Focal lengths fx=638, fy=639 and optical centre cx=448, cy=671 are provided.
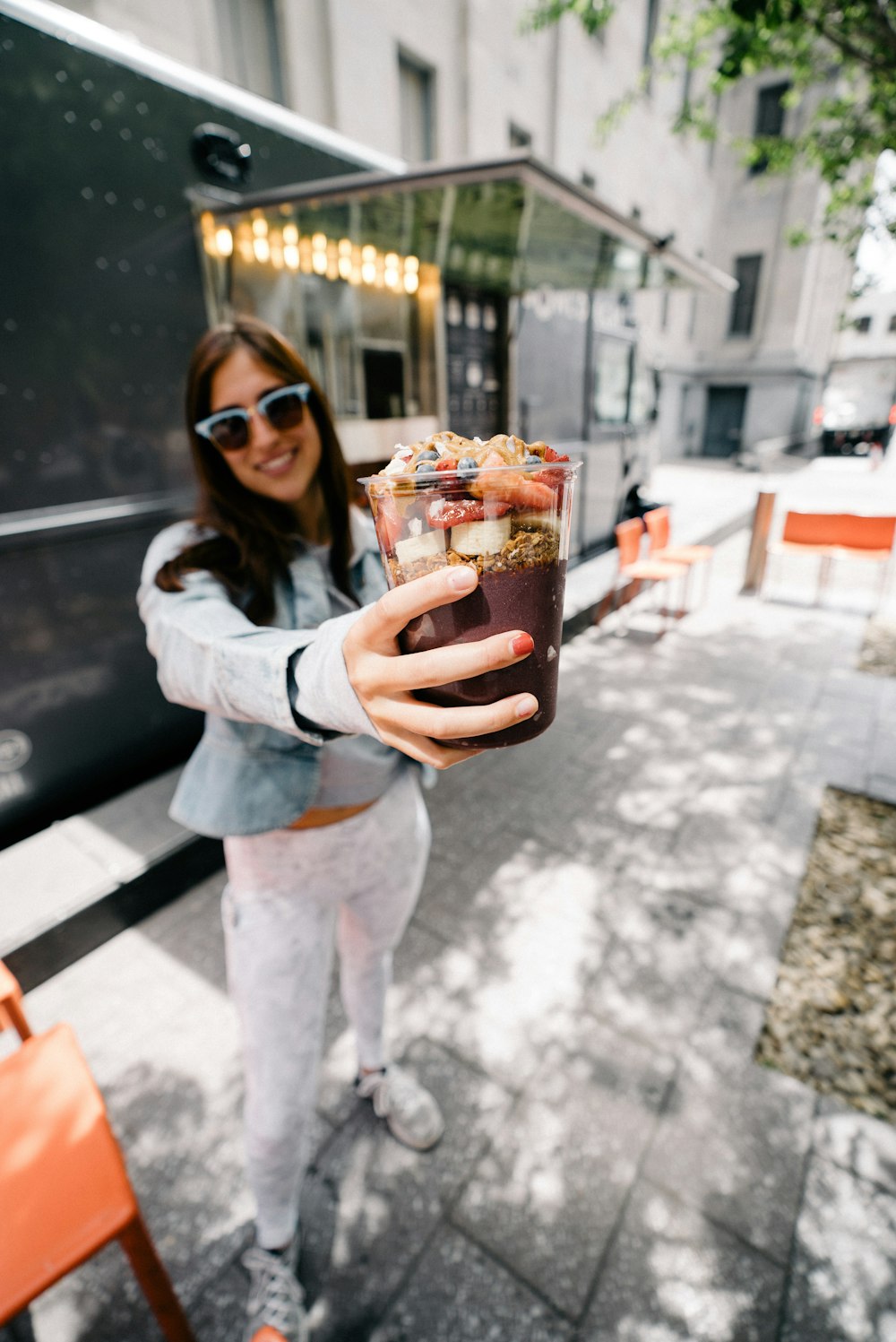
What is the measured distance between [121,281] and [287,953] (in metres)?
4.29

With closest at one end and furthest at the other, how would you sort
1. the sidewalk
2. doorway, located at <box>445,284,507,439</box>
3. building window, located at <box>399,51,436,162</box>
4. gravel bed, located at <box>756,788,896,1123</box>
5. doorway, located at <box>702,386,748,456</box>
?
the sidewalk
gravel bed, located at <box>756,788,896,1123</box>
doorway, located at <box>445,284,507,439</box>
building window, located at <box>399,51,436,162</box>
doorway, located at <box>702,386,748,456</box>

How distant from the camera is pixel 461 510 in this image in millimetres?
843

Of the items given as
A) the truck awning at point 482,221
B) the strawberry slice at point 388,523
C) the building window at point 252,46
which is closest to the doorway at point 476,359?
the truck awning at point 482,221

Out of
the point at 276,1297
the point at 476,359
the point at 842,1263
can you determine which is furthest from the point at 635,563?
the point at 276,1297

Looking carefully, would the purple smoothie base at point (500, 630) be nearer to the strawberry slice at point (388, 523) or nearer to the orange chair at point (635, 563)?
the strawberry slice at point (388, 523)

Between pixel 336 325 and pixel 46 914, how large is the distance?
5.37 m

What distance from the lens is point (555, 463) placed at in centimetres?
88

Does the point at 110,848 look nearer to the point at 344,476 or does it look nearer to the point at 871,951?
the point at 344,476

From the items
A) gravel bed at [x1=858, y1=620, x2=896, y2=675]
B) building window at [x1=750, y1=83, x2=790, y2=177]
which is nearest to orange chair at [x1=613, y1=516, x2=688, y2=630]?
gravel bed at [x1=858, y1=620, x2=896, y2=675]

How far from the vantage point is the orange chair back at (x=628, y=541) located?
22.5 feet

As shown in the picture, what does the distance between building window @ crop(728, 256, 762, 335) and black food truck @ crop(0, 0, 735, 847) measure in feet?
88.6

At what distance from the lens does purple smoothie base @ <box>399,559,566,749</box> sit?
0.88 meters

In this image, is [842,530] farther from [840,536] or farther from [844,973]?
[844,973]

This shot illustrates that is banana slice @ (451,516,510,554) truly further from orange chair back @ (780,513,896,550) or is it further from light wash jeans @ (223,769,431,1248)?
orange chair back @ (780,513,896,550)
